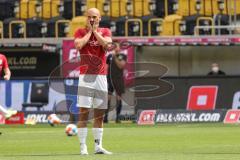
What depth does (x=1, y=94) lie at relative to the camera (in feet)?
97.4

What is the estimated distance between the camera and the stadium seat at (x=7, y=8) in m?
35.5

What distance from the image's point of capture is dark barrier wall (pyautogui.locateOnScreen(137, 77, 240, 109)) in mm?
28984

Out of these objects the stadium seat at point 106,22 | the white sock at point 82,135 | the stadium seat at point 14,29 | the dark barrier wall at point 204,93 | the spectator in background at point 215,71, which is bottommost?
the dark barrier wall at point 204,93

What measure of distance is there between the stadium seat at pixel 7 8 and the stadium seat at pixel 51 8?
4.58 feet

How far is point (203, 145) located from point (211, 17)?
1713 cm

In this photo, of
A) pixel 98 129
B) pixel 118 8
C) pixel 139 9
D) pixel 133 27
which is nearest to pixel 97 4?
pixel 118 8

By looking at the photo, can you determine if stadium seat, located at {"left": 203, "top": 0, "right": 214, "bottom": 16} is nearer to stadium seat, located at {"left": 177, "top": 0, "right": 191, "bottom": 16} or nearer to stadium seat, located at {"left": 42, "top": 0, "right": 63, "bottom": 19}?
stadium seat, located at {"left": 177, "top": 0, "right": 191, "bottom": 16}

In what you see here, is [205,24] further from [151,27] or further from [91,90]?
[91,90]

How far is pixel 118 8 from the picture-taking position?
34.2 metres

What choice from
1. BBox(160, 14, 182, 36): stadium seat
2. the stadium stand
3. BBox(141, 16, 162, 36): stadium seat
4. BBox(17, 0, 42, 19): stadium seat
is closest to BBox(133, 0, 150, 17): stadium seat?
the stadium stand

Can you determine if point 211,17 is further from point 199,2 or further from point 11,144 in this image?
point 11,144

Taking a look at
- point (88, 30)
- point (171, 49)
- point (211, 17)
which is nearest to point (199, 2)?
point (211, 17)

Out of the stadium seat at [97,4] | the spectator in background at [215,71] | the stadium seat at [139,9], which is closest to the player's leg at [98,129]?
the spectator in background at [215,71]

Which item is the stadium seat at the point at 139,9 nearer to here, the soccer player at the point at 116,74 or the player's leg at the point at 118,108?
the soccer player at the point at 116,74
